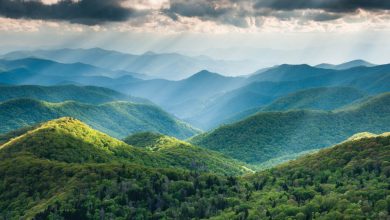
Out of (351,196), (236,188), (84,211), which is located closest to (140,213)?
(84,211)

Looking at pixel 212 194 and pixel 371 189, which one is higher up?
pixel 371 189

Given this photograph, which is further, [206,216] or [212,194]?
[212,194]

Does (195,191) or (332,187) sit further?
(195,191)

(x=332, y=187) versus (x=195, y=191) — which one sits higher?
(x=332, y=187)

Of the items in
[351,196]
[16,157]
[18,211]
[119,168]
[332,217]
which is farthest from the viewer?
[16,157]

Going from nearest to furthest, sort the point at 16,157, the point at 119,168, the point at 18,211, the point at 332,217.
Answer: the point at 332,217 → the point at 18,211 → the point at 119,168 → the point at 16,157

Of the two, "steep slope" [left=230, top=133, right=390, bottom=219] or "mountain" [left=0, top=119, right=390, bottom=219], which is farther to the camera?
"mountain" [left=0, top=119, right=390, bottom=219]

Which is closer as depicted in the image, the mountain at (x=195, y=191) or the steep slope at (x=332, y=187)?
the steep slope at (x=332, y=187)

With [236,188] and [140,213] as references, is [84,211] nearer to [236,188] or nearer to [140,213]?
[140,213]
